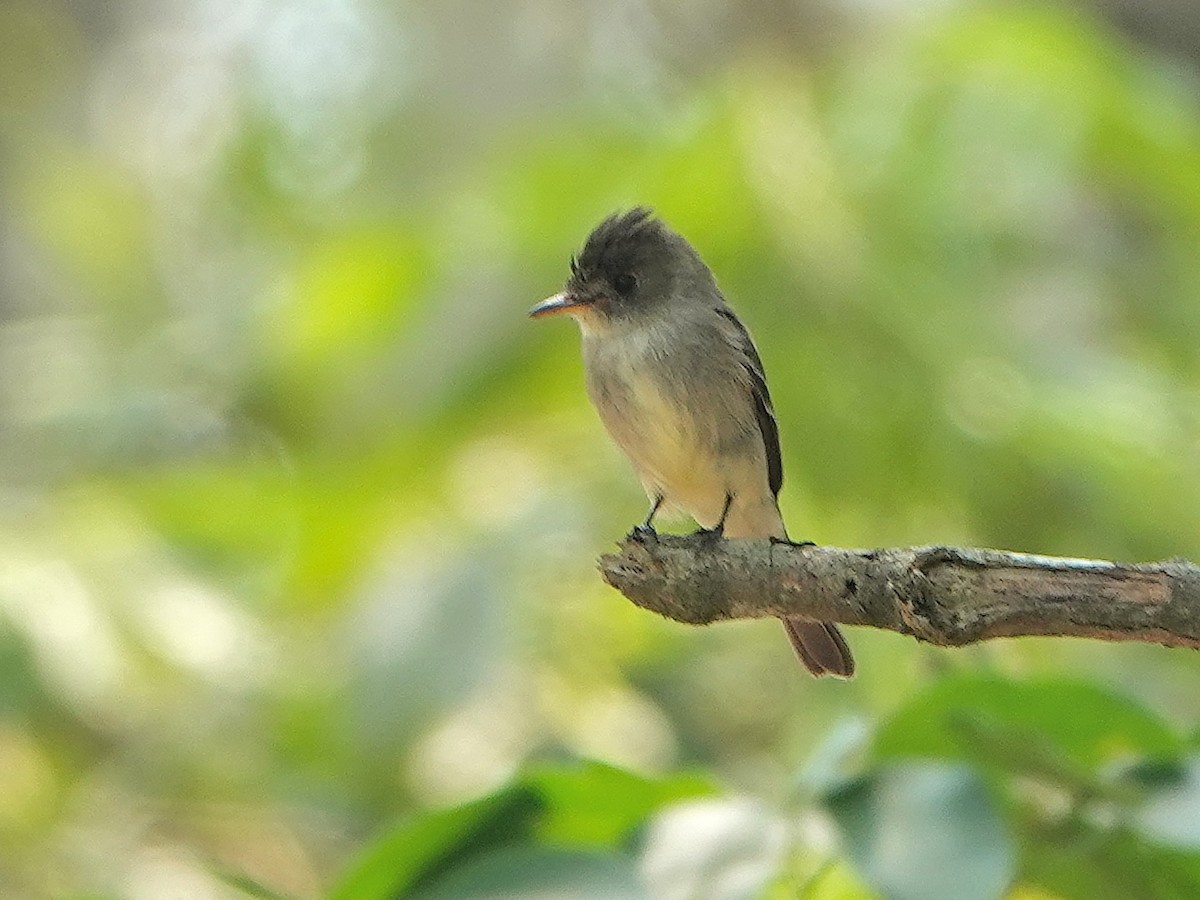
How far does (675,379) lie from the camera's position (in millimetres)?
3178

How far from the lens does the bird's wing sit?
3.30 metres

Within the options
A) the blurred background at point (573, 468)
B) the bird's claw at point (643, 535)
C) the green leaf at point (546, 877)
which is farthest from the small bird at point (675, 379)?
the green leaf at point (546, 877)

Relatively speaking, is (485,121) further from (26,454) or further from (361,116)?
(26,454)

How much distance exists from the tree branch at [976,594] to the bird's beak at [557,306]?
1340 mm

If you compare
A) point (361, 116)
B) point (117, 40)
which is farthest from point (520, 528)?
point (117, 40)

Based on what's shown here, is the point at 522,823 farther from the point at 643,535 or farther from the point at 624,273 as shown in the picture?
the point at 624,273

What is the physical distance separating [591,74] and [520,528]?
344 cm

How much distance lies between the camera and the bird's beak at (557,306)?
10.6ft

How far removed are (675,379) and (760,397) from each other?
0.74ft

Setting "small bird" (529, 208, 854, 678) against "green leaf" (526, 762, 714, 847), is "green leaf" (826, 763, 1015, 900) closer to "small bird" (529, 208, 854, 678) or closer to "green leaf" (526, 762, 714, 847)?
"green leaf" (526, 762, 714, 847)

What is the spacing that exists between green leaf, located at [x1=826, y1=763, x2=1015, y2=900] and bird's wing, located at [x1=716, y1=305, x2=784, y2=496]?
149 cm

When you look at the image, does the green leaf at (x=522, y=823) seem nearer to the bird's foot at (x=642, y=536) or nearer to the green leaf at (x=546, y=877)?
the green leaf at (x=546, y=877)

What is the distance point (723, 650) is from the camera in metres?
4.36

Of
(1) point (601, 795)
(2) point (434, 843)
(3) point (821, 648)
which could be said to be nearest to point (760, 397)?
(3) point (821, 648)
